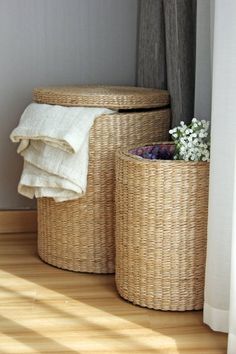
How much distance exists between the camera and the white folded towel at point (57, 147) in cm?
200

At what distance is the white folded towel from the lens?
78.7 inches

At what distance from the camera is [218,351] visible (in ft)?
5.48

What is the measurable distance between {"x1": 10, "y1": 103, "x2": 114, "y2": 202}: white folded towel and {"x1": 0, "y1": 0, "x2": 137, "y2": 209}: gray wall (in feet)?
1.49

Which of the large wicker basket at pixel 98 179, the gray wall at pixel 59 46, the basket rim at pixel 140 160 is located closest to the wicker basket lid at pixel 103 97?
the large wicker basket at pixel 98 179

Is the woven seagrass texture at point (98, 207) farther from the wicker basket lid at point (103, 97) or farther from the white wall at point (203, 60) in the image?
the white wall at point (203, 60)

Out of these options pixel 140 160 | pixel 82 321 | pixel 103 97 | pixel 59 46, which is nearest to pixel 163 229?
pixel 140 160

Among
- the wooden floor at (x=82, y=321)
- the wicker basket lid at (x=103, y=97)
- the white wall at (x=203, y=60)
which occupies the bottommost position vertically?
the wooden floor at (x=82, y=321)

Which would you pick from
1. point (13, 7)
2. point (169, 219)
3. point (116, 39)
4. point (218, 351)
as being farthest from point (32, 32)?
point (218, 351)

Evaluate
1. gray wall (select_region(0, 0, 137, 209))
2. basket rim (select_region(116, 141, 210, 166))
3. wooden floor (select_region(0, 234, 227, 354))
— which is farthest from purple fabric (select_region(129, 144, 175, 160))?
gray wall (select_region(0, 0, 137, 209))

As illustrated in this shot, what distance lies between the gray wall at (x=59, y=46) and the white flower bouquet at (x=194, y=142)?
74cm

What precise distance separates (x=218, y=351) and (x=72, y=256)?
664 millimetres

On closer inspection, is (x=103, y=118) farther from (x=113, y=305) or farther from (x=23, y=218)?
(x=23, y=218)

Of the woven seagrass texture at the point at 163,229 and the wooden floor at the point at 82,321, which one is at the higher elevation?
the woven seagrass texture at the point at 163,229

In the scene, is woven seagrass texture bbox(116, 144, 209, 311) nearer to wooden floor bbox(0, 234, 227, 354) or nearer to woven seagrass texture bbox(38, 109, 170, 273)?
wooden floor bbox(0, 234, 227, 354)
